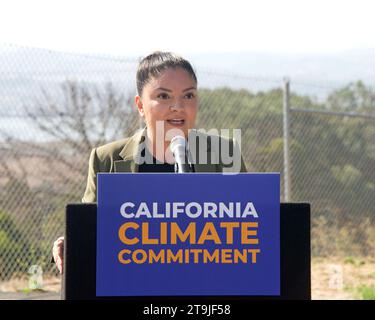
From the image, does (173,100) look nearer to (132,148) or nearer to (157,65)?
(157,65)

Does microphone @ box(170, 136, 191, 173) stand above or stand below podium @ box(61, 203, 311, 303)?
above

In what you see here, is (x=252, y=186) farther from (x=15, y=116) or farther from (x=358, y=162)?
(x=358, y=162)

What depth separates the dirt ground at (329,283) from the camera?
9.48 m

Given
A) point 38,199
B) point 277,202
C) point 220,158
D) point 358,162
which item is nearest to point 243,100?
point 358,162

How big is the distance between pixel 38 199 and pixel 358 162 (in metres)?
5.12

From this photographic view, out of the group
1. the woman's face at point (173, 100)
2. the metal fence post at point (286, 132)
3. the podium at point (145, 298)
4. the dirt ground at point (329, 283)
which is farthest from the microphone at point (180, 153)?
the metal fence post at point (286, 132)

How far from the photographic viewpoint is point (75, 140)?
32.7ft

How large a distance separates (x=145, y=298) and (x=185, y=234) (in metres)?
0.24

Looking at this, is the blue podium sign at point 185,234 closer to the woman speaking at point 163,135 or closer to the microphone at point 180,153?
the microphone at point 180,153

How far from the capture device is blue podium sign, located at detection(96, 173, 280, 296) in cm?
297

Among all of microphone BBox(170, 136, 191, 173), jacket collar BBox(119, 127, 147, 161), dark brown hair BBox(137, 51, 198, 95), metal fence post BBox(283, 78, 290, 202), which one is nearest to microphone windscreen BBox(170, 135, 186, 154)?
microphone BBox(170, 136, 191, 173)

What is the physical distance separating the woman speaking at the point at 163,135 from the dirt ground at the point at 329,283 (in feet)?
16.7

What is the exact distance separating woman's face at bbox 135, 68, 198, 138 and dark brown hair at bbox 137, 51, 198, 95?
22mm

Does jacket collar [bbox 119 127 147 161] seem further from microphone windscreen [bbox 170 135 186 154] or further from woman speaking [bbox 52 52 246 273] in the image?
microphone windscreen [bbox 170 135 186 154]
